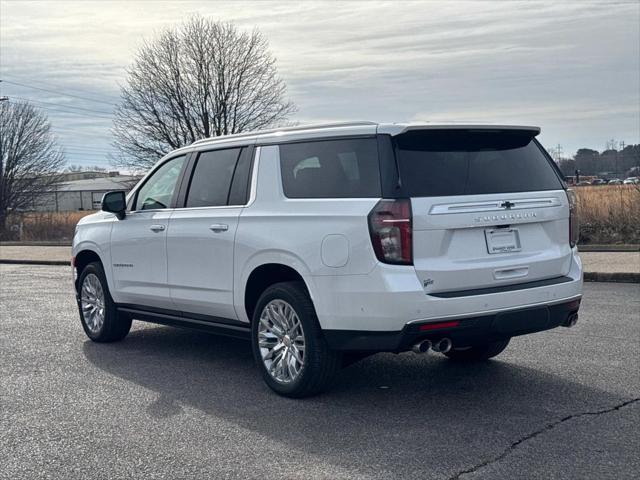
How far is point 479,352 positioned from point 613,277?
21.8 ft

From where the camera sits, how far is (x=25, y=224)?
4516 cm

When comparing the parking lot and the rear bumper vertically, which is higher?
the rear bumper

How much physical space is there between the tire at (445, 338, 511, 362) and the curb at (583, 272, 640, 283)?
632 centimetres

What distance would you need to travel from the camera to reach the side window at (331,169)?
19.4 ft

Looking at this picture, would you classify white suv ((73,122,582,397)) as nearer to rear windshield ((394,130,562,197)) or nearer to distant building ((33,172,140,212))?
rear windshield ((394,130,562,197))

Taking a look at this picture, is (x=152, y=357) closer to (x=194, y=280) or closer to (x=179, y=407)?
(x=194, y=280)

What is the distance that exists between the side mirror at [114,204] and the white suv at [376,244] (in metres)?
1.22

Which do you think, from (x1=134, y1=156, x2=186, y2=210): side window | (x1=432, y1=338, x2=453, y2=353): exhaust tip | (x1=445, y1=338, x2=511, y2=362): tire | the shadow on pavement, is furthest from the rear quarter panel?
(x1=445, y1=338, x2=511, y2=362): tire

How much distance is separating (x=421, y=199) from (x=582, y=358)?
268 centimetres

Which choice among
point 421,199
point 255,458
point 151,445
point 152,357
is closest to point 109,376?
point 152,357

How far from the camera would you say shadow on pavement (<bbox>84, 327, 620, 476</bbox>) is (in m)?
5.16

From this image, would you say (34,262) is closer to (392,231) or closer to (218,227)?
(218,227)

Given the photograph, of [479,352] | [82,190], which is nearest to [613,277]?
[479,352]

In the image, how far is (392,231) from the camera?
18.5ft
